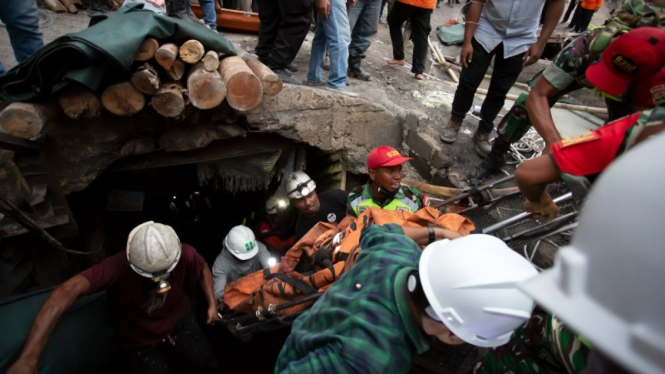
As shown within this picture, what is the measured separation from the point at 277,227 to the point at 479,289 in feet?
12.1

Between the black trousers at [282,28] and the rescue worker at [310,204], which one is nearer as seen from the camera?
the black trousers at [282,28]

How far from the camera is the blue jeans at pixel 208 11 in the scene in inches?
186

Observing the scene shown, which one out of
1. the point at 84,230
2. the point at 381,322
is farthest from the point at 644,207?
the point at 84,230

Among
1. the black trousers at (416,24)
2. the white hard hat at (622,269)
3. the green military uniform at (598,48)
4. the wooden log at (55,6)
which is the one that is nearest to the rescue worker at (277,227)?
the black trousers at (416,24)

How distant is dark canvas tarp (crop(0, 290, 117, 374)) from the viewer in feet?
8.42

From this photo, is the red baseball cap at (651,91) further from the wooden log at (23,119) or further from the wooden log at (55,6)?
the wooden log at (55,6)

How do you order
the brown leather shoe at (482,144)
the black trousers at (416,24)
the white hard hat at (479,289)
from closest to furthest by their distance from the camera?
the white hard hat at (479,289)
the brown leather shoe at (482,144)
the black trousers at (416,24)

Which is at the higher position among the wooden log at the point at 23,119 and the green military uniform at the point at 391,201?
the wooden log at the point at 23,119

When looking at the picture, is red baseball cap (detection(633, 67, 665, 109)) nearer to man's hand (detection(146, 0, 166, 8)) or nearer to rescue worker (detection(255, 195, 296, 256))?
rescue worker (detection(255, 195, 296, 256))

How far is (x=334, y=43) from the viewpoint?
3.98 metres

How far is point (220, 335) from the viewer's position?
14.8 ft

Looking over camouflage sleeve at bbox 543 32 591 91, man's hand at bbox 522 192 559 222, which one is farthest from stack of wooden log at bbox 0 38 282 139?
man's hand at bbox 522 192 559 222

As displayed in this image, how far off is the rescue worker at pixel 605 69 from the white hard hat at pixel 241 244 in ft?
8.61

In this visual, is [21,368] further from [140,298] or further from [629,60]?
[629,60]
